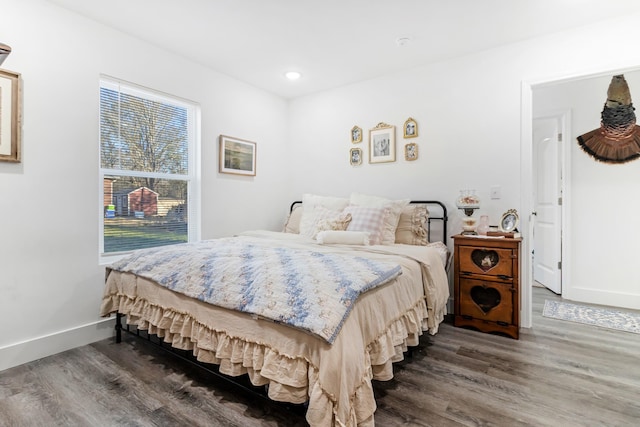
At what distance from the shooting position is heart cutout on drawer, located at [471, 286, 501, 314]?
2.65 meters

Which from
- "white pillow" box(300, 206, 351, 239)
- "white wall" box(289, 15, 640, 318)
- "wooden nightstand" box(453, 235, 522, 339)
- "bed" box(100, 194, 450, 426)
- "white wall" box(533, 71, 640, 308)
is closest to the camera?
"bed" box(100, 194, 450, 426)

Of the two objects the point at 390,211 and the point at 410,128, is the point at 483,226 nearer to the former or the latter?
the point at 390,211

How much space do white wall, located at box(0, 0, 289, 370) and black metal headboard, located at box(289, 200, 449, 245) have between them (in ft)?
9.33

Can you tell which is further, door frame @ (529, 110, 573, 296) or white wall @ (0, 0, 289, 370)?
door frame @ (529, 110, 573, 296)

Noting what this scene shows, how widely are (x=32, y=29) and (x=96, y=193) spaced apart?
1185 millimetres

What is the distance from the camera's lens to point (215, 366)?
2059 mm

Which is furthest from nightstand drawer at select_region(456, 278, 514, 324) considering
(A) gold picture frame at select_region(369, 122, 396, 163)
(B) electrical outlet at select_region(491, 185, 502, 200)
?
(A) gold picture frame at select_region(369, 122, 396, 163)

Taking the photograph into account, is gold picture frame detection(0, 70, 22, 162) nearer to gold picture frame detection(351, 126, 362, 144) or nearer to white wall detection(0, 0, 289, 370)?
white wall detection(0, 0, 289, 370)

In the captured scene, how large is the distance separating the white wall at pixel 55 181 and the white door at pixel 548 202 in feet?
14.7

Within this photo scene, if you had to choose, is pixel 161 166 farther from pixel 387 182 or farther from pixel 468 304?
Result: pixel 468 304

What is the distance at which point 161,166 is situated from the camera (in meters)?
3.08

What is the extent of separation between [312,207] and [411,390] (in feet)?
6.78

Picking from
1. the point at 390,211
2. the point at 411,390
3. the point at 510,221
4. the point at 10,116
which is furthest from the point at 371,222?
the point at 10,116

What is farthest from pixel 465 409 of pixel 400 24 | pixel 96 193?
pixel 96 193
